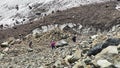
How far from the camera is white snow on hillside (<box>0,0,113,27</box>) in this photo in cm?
6066

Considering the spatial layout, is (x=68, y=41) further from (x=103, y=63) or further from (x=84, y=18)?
(x=103, y=63)

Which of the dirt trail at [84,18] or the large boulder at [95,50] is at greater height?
the dirt trail at [84,18]

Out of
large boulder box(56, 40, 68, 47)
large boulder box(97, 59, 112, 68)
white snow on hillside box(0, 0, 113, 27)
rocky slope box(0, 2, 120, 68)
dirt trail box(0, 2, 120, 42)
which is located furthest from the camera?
white snow on hillside box(0, 0, 113, 27)

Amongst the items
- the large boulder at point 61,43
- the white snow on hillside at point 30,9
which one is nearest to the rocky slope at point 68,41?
the large boulder at point 61,43

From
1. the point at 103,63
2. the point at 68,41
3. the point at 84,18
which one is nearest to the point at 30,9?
the point at 84,18

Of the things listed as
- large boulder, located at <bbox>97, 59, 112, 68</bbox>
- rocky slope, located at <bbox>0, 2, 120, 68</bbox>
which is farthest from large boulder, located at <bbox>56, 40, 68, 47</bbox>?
large boulder, located at <bbox>97, 59, 112, 68</bbox>

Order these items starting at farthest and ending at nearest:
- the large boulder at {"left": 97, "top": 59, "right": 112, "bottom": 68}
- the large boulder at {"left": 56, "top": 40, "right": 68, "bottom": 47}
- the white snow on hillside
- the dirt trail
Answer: the white snow on hillside
the dirt trail
the large boulder at {"left": 56, "top": 40, "right": 68, "bottom": 47}
the large boulder at {"left": 97, "top": 59, "right": 112, "bottom": 68}

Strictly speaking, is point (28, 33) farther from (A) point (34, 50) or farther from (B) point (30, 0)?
(B) point (30, 0)

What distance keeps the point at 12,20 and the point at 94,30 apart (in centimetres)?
2044

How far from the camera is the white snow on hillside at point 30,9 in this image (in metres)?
60.7

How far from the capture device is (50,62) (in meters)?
29.3

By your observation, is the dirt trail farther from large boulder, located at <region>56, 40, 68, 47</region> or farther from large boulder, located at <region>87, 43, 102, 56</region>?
large boulder, located at <region>87, 43, 102, 56</region>

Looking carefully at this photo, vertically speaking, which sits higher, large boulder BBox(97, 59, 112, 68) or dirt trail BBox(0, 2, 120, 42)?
dirt trail BBox(0, 2, 120, 42)

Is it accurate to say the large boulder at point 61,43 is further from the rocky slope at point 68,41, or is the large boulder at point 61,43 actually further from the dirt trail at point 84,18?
the dirt trail at point 84,18
